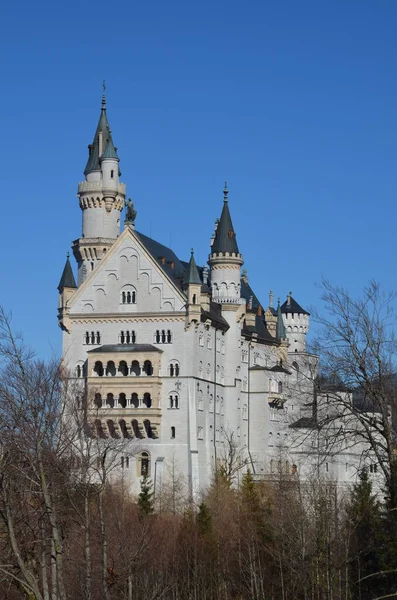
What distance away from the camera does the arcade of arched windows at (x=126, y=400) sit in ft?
359

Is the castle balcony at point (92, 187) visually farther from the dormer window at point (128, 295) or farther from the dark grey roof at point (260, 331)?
the dark grey roof at point (260, 331)

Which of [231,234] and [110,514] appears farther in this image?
[231,234]

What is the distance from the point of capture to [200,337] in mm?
113688

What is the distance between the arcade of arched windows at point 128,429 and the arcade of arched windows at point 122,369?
4250 mm

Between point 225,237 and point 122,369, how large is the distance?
1892cm

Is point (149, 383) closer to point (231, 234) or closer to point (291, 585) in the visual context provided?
point (231, 234)

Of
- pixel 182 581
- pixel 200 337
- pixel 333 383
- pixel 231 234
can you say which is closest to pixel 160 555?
pixel 182 581

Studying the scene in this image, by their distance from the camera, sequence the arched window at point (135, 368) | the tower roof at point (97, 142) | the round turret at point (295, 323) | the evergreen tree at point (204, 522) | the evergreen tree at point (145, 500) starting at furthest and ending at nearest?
1. the round turret at point (295, 323)
2. the tower roof at point (97, 142)
3. the arched window at point (135, 368)
4. the evergreen tree at point (145, 500)
5. the evergreen tree at point (204, 522)

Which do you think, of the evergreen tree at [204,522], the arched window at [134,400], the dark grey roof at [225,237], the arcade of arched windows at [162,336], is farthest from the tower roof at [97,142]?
the evergreen tree at [204,522]

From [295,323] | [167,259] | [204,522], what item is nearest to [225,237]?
[167,259]

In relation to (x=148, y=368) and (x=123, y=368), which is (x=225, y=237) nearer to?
(x=148, y=368)

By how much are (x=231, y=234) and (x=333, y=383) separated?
84.6 meters

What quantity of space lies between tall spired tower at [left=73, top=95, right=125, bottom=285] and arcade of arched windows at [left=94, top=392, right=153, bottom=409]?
17098 mm

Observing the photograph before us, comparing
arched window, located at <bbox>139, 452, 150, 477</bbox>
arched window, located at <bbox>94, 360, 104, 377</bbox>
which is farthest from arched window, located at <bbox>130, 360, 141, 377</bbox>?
arched window, located at <bbox>139, 452, 150, 477</bbox>
